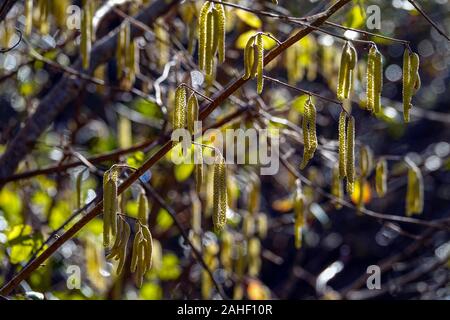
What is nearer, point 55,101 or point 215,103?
point 215,103

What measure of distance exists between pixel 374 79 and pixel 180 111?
33 cm

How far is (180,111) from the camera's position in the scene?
117cm

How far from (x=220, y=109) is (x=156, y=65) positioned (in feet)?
0.92

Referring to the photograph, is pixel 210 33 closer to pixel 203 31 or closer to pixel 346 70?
pixel 203 31

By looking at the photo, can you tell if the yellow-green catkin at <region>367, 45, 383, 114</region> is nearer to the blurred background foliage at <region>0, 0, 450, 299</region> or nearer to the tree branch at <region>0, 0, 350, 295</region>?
the tree branch at <region>0, 0, 350, 295</region>

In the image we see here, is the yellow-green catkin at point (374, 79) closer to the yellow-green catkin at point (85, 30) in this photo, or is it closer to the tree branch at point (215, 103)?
the tree branch at point (215, 103)

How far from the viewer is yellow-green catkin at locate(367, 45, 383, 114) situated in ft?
4.05

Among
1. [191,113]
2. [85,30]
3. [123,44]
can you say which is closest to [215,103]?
[191,113]

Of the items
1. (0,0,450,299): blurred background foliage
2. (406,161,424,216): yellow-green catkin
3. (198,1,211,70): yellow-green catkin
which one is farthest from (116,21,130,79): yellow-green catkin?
(406,161,424,216): yellow-green catkin

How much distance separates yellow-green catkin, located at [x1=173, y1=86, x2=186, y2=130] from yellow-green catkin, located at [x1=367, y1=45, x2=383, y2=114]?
0.30 meters

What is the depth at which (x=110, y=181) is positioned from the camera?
1146 mm

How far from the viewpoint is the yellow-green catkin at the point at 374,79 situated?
4.05ft
